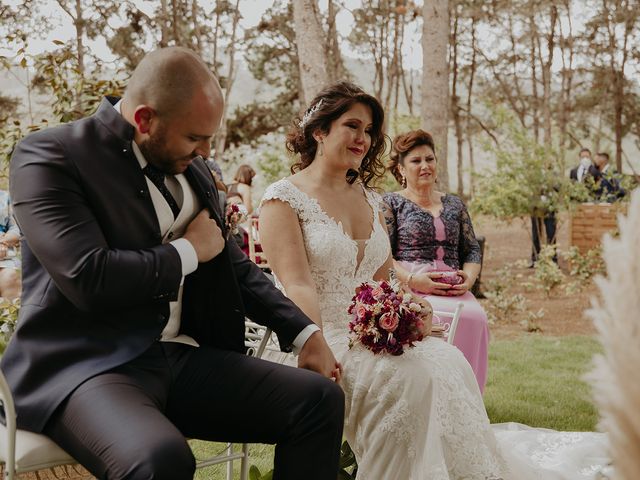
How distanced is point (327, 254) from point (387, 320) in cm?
58

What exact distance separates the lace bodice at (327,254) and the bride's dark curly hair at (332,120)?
1.08 feet

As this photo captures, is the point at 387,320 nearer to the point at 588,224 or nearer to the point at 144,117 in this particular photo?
the point at 144,117

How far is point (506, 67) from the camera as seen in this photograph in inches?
1094

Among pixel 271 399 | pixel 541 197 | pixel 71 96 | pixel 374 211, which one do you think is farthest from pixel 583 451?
pixel 541 197

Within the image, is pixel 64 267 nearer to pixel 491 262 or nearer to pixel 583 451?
pixel 583 451

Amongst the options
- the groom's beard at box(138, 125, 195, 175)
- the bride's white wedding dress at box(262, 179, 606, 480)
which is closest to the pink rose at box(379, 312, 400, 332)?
the bride's white wedding dress at box(262, 179, 606, 480)

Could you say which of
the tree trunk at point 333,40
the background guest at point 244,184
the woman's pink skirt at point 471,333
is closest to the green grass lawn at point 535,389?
the woman's pink skirt at point 471,333

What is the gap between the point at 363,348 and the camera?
9.00 ft

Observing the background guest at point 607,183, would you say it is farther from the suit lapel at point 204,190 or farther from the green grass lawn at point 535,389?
the suit lapel at point 204,190

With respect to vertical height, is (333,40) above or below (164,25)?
below

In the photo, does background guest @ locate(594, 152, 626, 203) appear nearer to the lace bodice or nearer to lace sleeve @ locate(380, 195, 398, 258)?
lace sleeve @ locate(380, 195, 398, 258)

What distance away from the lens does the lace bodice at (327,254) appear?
303 cm

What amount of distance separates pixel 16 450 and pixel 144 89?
3.23 ft

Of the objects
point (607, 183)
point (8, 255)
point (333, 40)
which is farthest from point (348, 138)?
point (333, 40)
